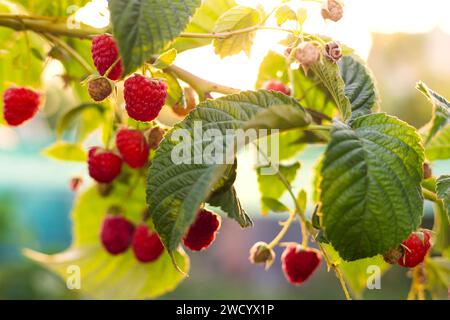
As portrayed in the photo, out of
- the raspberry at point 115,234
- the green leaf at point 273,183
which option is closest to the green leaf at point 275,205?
the green leaf at point 273,183

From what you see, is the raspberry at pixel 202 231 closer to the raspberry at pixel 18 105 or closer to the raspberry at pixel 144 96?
the raspberry at pixel 144 96

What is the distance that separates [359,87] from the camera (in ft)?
2.13

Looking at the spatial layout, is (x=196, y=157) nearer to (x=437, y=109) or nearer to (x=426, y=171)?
(x=437, y=109)

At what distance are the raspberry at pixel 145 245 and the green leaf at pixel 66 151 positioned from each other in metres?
0.21

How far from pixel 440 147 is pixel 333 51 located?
301 millimetres

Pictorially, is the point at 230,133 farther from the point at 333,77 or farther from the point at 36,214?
the point at 36,214

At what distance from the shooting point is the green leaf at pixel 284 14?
57 centimetres

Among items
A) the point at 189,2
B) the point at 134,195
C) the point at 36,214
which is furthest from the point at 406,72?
the point at 189,2

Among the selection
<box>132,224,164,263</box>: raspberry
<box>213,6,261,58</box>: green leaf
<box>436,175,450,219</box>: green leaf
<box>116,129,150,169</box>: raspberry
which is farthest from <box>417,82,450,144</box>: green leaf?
<box>132,224,164,263</box>: raspberry

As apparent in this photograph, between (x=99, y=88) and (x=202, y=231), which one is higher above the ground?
(x=99, y=88)

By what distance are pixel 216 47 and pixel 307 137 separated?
229mm

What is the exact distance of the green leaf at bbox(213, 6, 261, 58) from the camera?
61 cm

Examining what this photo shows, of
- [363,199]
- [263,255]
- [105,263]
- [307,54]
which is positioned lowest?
[105,263]

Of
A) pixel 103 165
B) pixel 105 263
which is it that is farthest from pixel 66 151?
pixel 103 165
